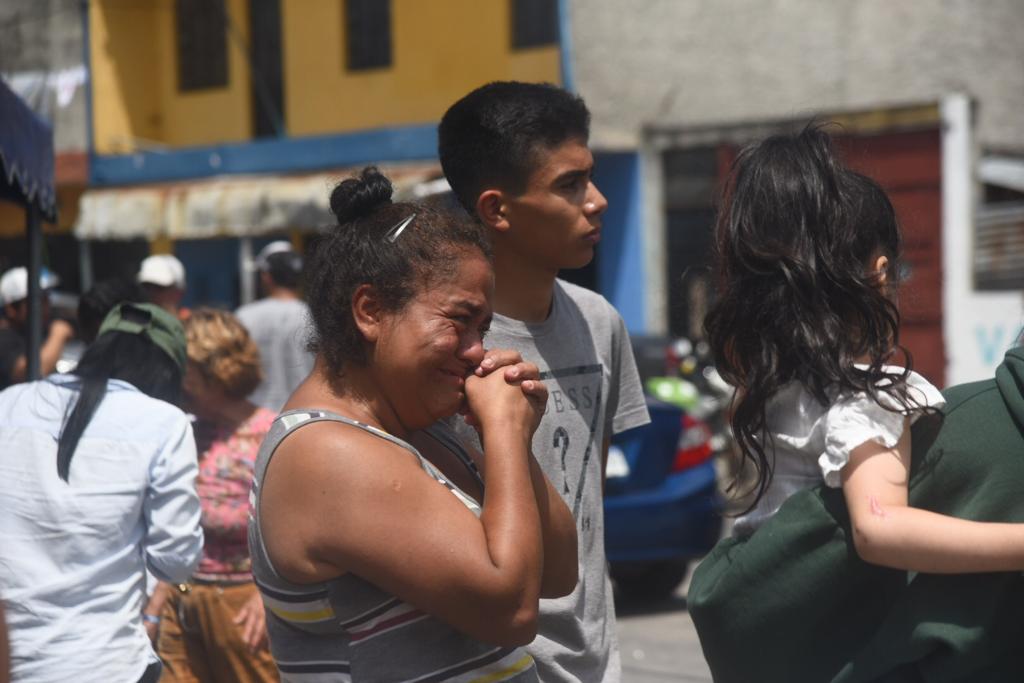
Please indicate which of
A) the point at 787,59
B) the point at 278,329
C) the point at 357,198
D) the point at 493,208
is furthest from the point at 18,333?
the point at 787,59

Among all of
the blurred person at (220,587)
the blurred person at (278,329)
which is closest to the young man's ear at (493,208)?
the blurred person at (220,587)

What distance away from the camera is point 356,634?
205 cm

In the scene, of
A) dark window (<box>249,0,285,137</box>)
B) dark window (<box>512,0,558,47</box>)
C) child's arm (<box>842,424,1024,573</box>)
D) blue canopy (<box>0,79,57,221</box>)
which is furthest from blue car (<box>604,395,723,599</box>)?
dark window (<box>249,0,285,137</box>)

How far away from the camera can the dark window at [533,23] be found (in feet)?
54.2

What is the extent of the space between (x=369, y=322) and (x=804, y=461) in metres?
0.86

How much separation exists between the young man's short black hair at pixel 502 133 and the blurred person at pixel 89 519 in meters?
1.07

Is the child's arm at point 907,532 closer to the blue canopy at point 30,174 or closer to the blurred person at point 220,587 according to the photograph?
the blurred person at point 220,587

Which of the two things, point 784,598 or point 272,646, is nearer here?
point 272,646

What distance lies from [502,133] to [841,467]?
3.86ft

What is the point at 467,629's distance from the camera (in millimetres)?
2012

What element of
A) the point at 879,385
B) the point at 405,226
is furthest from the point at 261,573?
the point at 879,385

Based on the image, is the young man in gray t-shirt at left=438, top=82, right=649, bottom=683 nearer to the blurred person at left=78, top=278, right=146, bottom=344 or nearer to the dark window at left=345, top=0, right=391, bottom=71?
the blurred person at left=78, top=278, right=146, bottom=344

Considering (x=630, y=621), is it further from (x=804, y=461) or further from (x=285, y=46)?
(x=285, y=46)

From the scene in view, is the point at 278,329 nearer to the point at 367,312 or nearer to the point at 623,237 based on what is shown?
the point at 367,312
